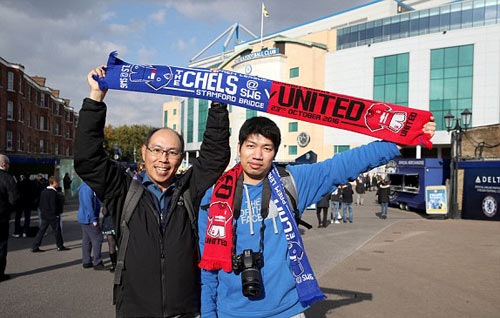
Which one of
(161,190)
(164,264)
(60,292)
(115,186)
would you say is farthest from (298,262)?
(60,292)

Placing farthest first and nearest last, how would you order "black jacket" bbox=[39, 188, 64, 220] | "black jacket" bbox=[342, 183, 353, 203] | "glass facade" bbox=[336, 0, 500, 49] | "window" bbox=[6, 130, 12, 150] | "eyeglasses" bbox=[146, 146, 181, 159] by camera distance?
"glass facade" bbox=[336, 0, 500, 49], "window" bbox=[6, 130, 12, 150], "black jacket" bbox=[342, 183, 353, 203], "black jacket" bbox=[39, 188, 64, 220], "eyeglasses" bbox=[146, 146, 181, 159]

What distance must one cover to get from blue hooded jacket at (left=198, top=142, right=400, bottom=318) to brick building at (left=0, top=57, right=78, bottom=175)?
20.6m

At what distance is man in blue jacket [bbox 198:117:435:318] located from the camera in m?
2.44

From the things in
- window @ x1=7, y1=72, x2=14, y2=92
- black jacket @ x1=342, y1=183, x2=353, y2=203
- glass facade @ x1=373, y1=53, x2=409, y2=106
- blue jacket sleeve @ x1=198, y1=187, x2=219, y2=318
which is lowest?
black jacket @ x1=342, y1=183, x2=353, y2=203

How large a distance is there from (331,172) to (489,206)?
53.2ft

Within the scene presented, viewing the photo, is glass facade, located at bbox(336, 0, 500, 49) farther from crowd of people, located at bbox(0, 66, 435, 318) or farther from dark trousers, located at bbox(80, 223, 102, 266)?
crowd of people, located at bbox(0, 66, 435, 318)

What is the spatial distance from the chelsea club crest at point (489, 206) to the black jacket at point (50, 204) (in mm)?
16027

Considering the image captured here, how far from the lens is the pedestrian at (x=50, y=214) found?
920cm

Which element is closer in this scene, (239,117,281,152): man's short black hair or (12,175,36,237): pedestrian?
(239,117,281,152): man's short black hair

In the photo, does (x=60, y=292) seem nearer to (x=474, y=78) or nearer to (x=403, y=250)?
(x=403, y=250)

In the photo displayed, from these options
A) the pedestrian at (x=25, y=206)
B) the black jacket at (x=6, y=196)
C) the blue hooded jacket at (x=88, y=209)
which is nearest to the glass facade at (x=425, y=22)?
the pedestrian at (x=25, y=206)

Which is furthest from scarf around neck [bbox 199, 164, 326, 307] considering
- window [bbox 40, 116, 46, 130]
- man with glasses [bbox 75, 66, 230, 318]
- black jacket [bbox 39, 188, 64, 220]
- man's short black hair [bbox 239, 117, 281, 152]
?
window [bbox 40, 116, 46, 130]

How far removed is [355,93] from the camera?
43.6 m

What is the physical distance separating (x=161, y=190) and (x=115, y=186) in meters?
0.30
